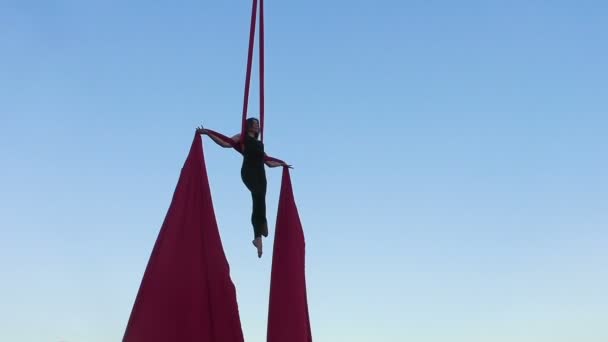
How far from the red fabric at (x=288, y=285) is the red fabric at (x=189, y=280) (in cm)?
49

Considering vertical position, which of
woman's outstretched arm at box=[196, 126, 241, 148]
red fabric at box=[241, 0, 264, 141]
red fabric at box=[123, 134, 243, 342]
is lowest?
red fabric at box=[123, 134, 243, 342]

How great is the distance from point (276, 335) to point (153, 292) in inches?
60.3

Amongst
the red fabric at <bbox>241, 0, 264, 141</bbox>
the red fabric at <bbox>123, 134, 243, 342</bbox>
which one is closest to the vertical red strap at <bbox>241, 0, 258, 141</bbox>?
the red fabric at <bbox>241, 0, 264, 141</bbox>

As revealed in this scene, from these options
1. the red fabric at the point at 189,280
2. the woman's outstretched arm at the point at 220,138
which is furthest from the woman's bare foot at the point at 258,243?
the woman's outstretched arm at the point at 220,138

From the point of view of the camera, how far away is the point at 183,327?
31.5ft

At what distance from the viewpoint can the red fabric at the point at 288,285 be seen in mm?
10125

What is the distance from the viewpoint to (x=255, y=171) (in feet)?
35.3

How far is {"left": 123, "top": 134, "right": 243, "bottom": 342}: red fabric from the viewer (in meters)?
9.49

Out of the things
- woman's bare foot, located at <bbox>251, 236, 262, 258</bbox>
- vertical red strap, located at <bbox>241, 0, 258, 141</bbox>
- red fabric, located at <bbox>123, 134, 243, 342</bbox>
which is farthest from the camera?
woman's bare foot, located at <bbox>251, 236, 262, 258</bbox>

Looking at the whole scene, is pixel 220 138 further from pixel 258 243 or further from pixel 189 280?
pixel 189 280

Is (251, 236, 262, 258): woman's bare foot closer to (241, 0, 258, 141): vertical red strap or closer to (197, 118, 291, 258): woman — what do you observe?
(197, 118, 291, 258): woman

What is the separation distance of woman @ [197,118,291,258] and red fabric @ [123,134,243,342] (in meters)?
0.53

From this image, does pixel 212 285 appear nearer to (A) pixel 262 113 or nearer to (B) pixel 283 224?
(B) pixel 283 224

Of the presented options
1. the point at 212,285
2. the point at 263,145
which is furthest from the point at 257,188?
the point at 212,285
